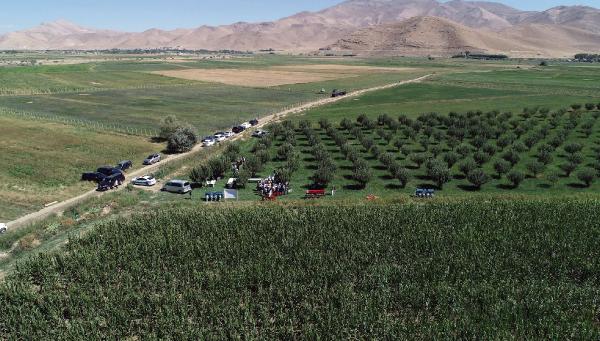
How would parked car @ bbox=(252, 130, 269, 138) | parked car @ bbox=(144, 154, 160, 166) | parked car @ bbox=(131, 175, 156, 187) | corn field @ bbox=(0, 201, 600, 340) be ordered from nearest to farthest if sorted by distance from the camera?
corn field @ bbox=(0, 201, 600, 340)
parked car @ bbox=(131, 175, 156, 187)
parked car @ bbox=(144, 154, 160, 166)
parked car @ bbox=(252, 130, 269, 138)

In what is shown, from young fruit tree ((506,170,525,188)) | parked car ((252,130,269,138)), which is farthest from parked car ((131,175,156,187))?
young fruit tree ((506,170,525,188))

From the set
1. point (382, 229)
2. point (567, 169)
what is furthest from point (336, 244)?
point (567, 169)

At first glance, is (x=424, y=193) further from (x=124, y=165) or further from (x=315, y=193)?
(x=124, y=165)

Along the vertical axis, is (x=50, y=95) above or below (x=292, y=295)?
above

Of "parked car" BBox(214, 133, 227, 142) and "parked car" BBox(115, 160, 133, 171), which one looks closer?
"parked car" BBox(115, 160, 133, 171)

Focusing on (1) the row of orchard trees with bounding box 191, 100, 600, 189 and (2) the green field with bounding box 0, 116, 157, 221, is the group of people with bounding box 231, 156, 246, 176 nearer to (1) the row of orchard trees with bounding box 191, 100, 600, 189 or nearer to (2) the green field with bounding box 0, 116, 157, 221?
(1) the row of orchard trees with bounding box 191, 100, 600, 189

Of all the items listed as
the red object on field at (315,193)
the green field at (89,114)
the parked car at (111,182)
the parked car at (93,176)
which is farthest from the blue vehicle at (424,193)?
the green field at (89,114)

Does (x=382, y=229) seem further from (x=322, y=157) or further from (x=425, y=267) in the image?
(x=322, y=157)

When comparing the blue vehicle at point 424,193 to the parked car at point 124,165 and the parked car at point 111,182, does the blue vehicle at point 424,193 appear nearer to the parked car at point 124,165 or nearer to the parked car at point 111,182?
the parked car at point 111,182
